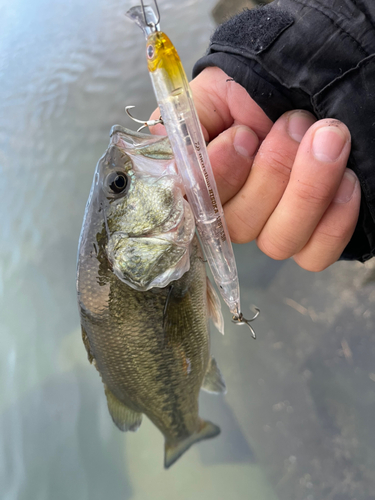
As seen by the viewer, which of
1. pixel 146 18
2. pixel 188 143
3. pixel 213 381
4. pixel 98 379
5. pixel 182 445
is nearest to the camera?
pixel 146 18

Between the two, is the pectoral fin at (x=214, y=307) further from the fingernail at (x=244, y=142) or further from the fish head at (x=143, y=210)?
the fingernail at (x=244, y=142)

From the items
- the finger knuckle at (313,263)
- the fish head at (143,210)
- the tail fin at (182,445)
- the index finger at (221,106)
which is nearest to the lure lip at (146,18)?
the fish head at (143,210)

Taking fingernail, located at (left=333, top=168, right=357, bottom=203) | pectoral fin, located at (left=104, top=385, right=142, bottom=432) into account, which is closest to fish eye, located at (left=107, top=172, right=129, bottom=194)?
fingernail, located at (left=333, top=168, right=357, bottom=203)

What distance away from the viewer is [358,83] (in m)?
0.71

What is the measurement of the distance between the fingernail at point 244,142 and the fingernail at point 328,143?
20 centimetres

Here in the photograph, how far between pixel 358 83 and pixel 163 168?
1.72ft

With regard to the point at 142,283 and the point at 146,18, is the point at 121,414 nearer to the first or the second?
the point at 142,283

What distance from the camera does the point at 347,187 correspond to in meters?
0.80

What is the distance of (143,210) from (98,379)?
1714 millimetres

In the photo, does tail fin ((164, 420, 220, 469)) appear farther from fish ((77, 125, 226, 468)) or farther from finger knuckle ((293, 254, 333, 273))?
finger knuckle ((293, 254, 333, 273))

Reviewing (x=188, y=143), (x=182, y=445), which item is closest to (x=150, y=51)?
(x=188, y=143)

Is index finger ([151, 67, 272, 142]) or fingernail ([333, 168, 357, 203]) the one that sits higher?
index finger ([151, 67, 272, 142])

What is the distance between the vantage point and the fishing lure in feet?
1.83

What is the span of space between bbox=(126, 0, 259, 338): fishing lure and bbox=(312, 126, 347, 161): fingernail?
28cm
